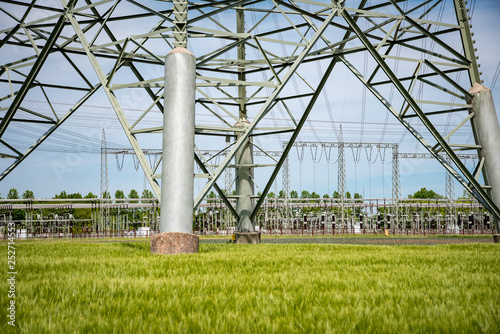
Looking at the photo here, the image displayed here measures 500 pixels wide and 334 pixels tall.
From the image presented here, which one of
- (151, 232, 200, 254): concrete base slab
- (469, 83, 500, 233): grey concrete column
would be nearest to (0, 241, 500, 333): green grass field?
(151, 232, 200, 254): concrete base slab

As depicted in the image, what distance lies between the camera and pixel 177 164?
32.4 ft

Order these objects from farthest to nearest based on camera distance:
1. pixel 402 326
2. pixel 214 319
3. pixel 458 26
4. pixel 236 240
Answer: pixel 236 240 → pixel 458 26 → pixel 214 319 → pixel 402 326

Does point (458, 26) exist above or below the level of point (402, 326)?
above

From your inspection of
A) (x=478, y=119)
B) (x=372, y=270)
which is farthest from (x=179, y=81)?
(x=478, y=119)

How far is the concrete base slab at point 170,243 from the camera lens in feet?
31.6

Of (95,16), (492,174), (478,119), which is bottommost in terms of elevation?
(492,174)

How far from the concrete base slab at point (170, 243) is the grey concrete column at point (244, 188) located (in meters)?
6.82

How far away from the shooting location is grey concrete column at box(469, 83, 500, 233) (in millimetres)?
14391

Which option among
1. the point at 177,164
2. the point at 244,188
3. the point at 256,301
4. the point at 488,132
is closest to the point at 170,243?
the point at 177,164

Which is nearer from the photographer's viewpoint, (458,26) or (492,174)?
(492,174)

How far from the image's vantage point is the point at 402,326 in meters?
3.06

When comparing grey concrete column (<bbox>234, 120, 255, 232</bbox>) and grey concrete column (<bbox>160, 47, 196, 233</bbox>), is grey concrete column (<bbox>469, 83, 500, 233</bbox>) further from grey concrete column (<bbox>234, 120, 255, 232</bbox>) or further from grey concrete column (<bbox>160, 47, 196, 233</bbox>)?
grey concrete column (<bbox>160, 47, 196, 233</bbox>)

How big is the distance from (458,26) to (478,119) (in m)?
3.52

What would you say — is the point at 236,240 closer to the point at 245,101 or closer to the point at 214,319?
the point at 245,101
